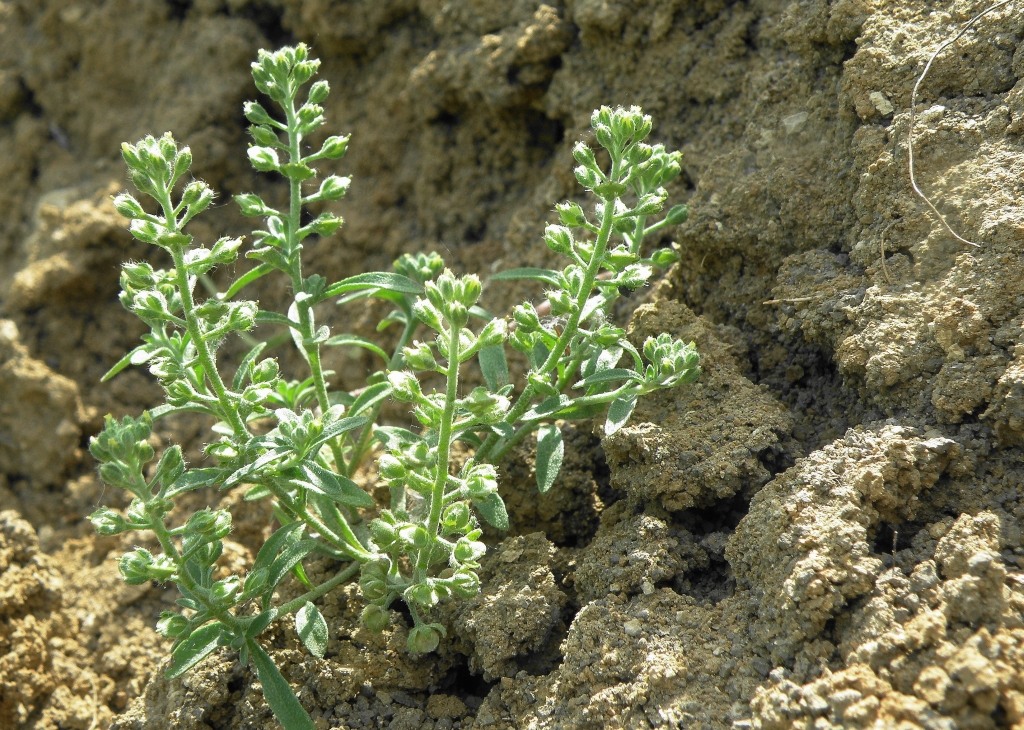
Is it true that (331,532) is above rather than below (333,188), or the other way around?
below

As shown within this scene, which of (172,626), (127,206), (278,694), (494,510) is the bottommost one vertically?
(278,694)

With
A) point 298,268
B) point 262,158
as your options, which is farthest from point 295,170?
point 298,268

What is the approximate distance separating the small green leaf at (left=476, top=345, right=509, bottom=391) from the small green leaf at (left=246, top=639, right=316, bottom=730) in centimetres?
121

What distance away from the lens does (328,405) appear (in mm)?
3658

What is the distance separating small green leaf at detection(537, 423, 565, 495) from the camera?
333cm

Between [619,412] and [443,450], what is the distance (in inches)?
28.6

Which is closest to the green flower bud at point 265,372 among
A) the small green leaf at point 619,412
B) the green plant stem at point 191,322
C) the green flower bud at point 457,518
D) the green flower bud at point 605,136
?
the green plant stem at point 191,322

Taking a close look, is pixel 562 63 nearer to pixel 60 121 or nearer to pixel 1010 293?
pixel 1010 293

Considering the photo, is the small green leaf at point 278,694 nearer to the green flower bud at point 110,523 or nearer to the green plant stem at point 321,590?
the green plant stem at point 321,590

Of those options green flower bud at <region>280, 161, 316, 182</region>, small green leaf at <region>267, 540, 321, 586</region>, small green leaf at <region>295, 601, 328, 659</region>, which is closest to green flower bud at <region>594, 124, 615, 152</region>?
green flower bud at <region>280, 161, 316, 182</region>

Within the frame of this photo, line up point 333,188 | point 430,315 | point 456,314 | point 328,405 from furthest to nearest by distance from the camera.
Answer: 1. point 328,405
2. point 333,188
3. point 430,315
4. point 456,314

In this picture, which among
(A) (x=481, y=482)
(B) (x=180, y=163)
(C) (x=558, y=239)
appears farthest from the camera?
(C) (x=558, y=239)

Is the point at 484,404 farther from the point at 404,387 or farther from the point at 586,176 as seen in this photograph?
the point at 586,176

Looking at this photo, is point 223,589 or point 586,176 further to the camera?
point 586,176
